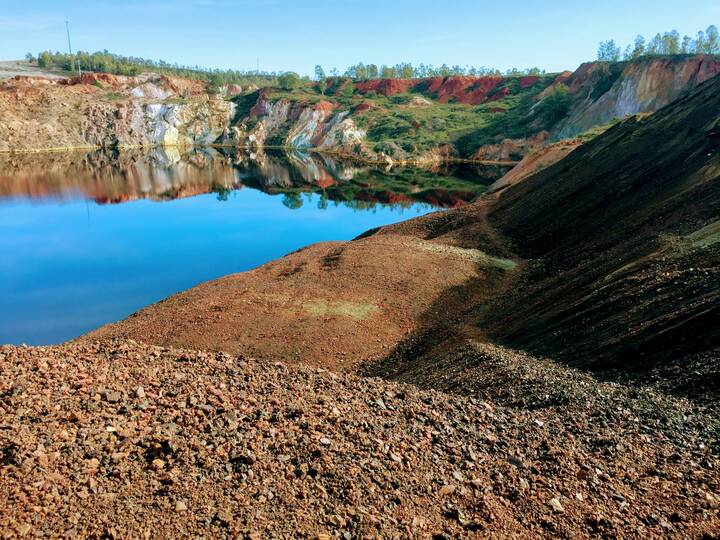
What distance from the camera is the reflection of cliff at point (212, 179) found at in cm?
6775

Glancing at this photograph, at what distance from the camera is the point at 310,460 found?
801 cm

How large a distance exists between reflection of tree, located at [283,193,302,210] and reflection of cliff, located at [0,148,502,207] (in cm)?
237

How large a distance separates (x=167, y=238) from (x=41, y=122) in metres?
87.9

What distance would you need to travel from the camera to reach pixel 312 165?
99.2 metres

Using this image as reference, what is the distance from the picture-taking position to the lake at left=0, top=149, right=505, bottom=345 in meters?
31.4

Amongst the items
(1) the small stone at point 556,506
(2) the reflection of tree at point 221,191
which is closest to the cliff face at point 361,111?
(2) the reflection of tree at point 221,191

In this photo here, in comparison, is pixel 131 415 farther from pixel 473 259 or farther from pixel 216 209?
pixel 216 209

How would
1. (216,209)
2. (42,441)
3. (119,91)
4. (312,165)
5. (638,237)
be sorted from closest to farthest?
(42,441) < (638,237) < (216,209) < (312,165) < (119,91)

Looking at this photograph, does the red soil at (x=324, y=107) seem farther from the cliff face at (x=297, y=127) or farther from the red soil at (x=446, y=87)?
the red soil at (x=446, y=87)

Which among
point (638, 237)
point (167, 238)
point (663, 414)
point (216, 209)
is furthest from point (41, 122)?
point (663, 414)

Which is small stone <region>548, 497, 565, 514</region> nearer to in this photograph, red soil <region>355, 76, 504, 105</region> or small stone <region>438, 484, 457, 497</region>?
small stone <region>438, 484, 457, 497</region>

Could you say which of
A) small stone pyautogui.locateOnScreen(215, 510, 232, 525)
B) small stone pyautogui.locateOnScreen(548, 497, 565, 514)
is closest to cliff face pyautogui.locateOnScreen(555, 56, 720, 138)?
small stone pyautogui.locateOnScreen(548, 497, 565, 514)

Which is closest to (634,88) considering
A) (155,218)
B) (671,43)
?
(671,43)

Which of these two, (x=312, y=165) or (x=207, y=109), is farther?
(x=207, y=109)
